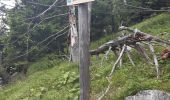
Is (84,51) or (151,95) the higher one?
(84,51)

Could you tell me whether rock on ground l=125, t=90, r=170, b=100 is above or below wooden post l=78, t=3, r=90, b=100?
below

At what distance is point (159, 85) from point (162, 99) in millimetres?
645

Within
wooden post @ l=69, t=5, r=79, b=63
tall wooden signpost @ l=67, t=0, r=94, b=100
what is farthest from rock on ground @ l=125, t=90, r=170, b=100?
wooden post @ l=69, t=5, r=79, b=63

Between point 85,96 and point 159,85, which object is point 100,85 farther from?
point 85,96

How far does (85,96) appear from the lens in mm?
6801

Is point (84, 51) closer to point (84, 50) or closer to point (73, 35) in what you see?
point (84, 50)

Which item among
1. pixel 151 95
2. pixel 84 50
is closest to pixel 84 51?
pixel 84 50

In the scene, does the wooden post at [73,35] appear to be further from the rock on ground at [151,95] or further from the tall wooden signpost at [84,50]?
the tall wooden signpost at [84,50]

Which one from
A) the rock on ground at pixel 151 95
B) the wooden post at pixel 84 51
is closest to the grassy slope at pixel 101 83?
the rock on ground at pixel 151 95

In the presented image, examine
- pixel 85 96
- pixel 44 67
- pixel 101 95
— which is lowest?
pixel 44 67

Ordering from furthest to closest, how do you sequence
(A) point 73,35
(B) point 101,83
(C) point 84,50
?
(A) point 73,35 < (B) point 101,83 < (C) point 84,50

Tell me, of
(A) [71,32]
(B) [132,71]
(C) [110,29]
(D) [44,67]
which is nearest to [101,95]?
(B) [132,71]

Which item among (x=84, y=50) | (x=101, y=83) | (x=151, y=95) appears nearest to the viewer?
(x=84, y=50)

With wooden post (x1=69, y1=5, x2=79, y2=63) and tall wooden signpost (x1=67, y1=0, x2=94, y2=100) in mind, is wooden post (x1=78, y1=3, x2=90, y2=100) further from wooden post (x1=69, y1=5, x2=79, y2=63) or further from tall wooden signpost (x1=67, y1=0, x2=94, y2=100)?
wooden post (x1=69, y1=5, x2=79, y2=63)
